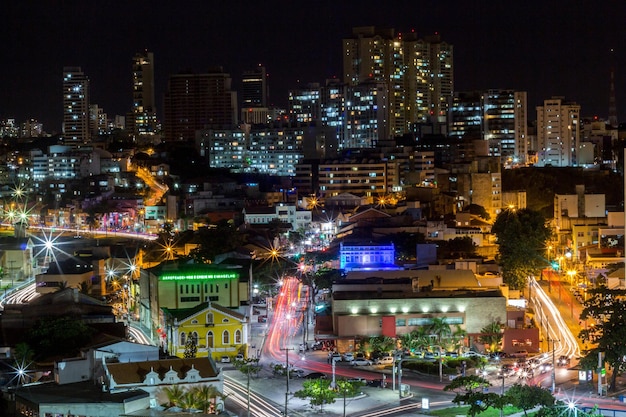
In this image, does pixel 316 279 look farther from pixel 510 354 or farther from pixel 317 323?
pixel 510 354

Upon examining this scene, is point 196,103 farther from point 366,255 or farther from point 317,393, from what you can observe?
point 317,393

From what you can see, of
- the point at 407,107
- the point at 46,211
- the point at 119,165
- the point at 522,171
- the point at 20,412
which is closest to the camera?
the point at 20,412

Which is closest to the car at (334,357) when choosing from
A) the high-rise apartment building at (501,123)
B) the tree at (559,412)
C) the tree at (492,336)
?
the tree at (492,336)

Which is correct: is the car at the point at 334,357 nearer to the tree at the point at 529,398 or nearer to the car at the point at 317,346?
the car at the point at 317,346

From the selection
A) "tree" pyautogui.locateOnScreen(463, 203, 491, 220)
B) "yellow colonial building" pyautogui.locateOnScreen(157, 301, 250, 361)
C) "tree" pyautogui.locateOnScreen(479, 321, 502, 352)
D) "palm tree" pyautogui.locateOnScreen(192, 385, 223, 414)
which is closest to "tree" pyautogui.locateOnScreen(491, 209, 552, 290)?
"tree" pyautogui.locateOnScreen(463, 203, 491, 220)

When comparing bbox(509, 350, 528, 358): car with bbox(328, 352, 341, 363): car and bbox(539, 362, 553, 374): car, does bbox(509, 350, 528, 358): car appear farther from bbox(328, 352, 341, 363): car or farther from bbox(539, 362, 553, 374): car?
bbox(328, 352, 341, 363): car

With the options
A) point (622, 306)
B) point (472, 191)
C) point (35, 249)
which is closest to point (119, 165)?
point (35, 249)
